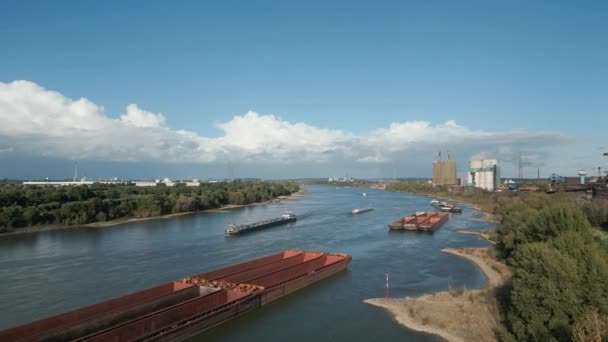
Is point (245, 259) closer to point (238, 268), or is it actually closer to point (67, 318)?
→ point (238, 268)

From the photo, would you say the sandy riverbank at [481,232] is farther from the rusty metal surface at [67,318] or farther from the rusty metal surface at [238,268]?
the rusty metal surface at [67,318]

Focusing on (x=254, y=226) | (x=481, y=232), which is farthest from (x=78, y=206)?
(x=481, y=232)

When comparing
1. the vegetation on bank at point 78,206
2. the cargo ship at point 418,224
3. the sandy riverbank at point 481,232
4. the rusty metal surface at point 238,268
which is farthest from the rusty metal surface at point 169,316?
the vegetation on bank at point 78,206

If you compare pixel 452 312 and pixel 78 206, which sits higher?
pixel 78 206

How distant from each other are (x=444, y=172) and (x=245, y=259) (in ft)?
Answer: 528

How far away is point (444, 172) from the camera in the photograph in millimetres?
177250

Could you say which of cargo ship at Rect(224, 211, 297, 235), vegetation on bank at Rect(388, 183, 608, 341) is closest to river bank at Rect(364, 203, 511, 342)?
vegetation on bank at Rect(388, 183, 608, 341)

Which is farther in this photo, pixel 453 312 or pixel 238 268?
pixel 238 268

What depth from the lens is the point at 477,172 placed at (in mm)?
133500

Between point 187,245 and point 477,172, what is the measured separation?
388ft

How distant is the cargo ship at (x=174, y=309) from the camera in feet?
47.4

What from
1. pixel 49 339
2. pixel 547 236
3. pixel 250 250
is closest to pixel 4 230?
pixel 250 250

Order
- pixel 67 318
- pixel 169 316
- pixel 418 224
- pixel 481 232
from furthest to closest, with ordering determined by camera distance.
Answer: pixel 418 224, pixel 481 232, pixel 169 316, pixel 67 318

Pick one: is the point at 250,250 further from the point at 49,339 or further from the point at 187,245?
the point at 49,339
